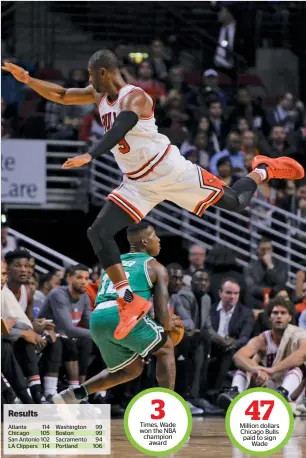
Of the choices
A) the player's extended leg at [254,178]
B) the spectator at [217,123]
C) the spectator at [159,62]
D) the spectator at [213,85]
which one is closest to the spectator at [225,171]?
the spectator at [217,123]

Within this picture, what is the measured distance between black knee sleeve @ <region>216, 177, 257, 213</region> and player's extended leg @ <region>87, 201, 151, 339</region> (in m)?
0.72

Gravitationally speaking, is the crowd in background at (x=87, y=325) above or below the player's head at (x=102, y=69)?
below

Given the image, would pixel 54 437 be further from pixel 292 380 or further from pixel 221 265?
pixel 221 265

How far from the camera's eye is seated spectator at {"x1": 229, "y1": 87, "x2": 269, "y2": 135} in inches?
752

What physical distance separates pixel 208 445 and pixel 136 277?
4.61 feet

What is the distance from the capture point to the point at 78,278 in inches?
488

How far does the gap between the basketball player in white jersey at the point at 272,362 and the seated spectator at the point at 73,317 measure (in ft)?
4.84

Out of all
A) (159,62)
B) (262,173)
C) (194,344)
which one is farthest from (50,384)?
(159,62)

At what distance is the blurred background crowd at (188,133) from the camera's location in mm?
12370

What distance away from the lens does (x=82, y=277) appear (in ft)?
40.7

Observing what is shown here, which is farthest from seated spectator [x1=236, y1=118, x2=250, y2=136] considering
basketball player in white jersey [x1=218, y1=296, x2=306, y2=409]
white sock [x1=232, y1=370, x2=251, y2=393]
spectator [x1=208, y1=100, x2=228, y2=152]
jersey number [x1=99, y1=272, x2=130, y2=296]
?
jersey number [x1=99, y1=272, x2=130, y2=296]

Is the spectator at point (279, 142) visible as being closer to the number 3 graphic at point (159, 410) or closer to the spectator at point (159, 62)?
the spectator at point (159, 62)

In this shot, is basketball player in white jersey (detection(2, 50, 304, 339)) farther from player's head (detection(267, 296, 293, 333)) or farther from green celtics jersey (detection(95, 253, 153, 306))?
player's head (detection(267, 296, 293, 333))

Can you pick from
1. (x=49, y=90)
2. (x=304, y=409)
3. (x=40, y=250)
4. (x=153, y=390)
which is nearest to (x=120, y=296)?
(x=153, y=390)
